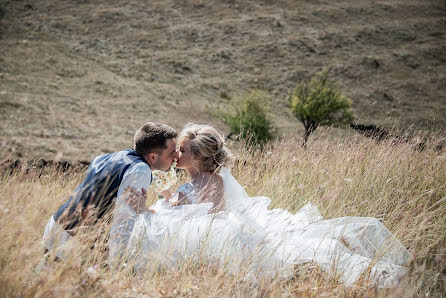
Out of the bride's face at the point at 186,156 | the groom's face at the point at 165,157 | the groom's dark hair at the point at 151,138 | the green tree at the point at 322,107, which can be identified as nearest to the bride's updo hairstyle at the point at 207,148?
the bride's face at the point at 186,156

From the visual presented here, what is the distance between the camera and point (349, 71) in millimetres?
40531

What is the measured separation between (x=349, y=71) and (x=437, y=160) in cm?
3962

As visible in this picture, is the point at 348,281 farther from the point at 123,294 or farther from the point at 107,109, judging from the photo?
the point at 107,109

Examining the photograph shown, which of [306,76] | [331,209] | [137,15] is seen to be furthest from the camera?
[137,15]

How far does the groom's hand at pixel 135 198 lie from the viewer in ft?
8.84

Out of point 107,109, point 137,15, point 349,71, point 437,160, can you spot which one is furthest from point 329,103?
point 137,15

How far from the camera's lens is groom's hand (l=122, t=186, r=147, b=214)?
2695 mm

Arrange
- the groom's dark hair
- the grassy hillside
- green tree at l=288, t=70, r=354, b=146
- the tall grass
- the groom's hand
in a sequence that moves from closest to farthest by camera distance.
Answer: the tall grass → the groom's hand → the groom's dark hair → the grassy hillside → green tree at l=288, t=70, r=354, b=146

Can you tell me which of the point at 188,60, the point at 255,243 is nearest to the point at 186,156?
the point at 255,243

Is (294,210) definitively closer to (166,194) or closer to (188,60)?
(166,194)

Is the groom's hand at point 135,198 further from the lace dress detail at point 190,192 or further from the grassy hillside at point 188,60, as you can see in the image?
the grassy hillside at point 188,60

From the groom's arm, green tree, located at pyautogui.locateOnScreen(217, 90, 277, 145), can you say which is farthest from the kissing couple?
green tree, located at pyautogui.locateOnScreen(217, 90, 277, 145)

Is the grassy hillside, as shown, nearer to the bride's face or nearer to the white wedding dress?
the bride's face

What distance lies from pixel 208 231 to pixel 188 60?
134ft
